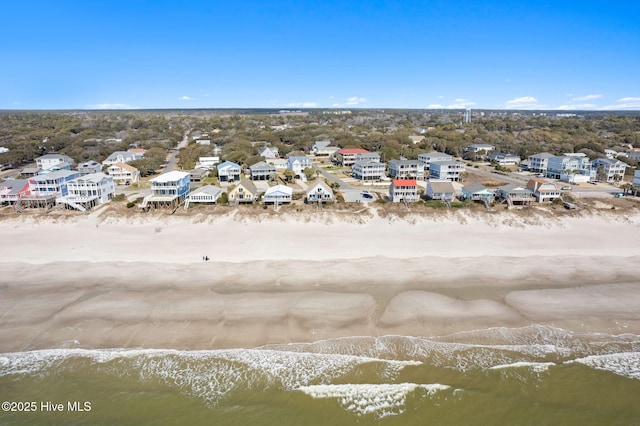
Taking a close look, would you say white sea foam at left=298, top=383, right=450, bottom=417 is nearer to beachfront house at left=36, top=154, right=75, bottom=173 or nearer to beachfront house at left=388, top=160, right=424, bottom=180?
beachfront house at left=388, top=160, right=424, bottom=180

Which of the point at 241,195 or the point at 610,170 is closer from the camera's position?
the point at 241,195

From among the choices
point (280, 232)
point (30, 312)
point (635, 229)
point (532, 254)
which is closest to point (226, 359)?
point (30, 312)

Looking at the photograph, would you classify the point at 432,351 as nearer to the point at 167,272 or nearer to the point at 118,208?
the point at 167,272

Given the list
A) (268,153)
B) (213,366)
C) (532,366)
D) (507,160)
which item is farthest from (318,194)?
(507,160)

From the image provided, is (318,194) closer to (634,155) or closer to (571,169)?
(571,169)

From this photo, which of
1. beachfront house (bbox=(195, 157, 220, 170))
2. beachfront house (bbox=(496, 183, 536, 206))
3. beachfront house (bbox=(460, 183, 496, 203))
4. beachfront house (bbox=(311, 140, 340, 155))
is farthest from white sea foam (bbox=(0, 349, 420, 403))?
beachfront house (bbox=(311, 140, 340, 155))

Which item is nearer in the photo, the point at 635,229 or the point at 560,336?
the point at 560,336
